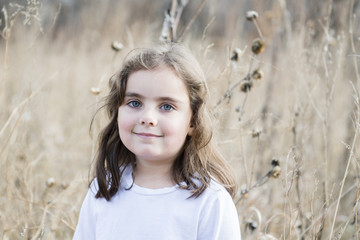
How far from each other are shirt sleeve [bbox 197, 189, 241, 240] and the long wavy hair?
42 millimetres

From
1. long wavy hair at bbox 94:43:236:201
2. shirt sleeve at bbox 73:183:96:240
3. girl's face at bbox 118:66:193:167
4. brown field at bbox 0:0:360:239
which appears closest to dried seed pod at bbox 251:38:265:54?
brown field at bbox 0:0:360:239

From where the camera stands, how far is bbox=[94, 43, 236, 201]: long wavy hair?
1125 millimetres

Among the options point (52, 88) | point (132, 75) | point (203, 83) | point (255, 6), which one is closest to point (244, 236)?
point (203, 83)

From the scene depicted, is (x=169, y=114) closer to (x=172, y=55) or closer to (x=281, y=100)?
(x=172, y=55)

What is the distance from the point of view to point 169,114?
108cm

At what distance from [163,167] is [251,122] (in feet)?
1.70

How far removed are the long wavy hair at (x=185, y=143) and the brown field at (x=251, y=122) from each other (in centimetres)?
18

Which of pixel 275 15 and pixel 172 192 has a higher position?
pixel 275 15

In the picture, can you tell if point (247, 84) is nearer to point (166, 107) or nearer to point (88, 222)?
point (166, 107)

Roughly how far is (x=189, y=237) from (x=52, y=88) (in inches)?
111

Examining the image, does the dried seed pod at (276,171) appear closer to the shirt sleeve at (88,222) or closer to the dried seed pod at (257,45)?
the dried seed pod at (257,45)

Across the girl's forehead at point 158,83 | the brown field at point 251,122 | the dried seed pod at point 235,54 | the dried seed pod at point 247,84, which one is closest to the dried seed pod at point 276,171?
the brown field at point 251,122

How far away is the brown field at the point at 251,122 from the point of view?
1.52 metres

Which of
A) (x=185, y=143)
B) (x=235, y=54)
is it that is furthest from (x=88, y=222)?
(x=235, y=54)
